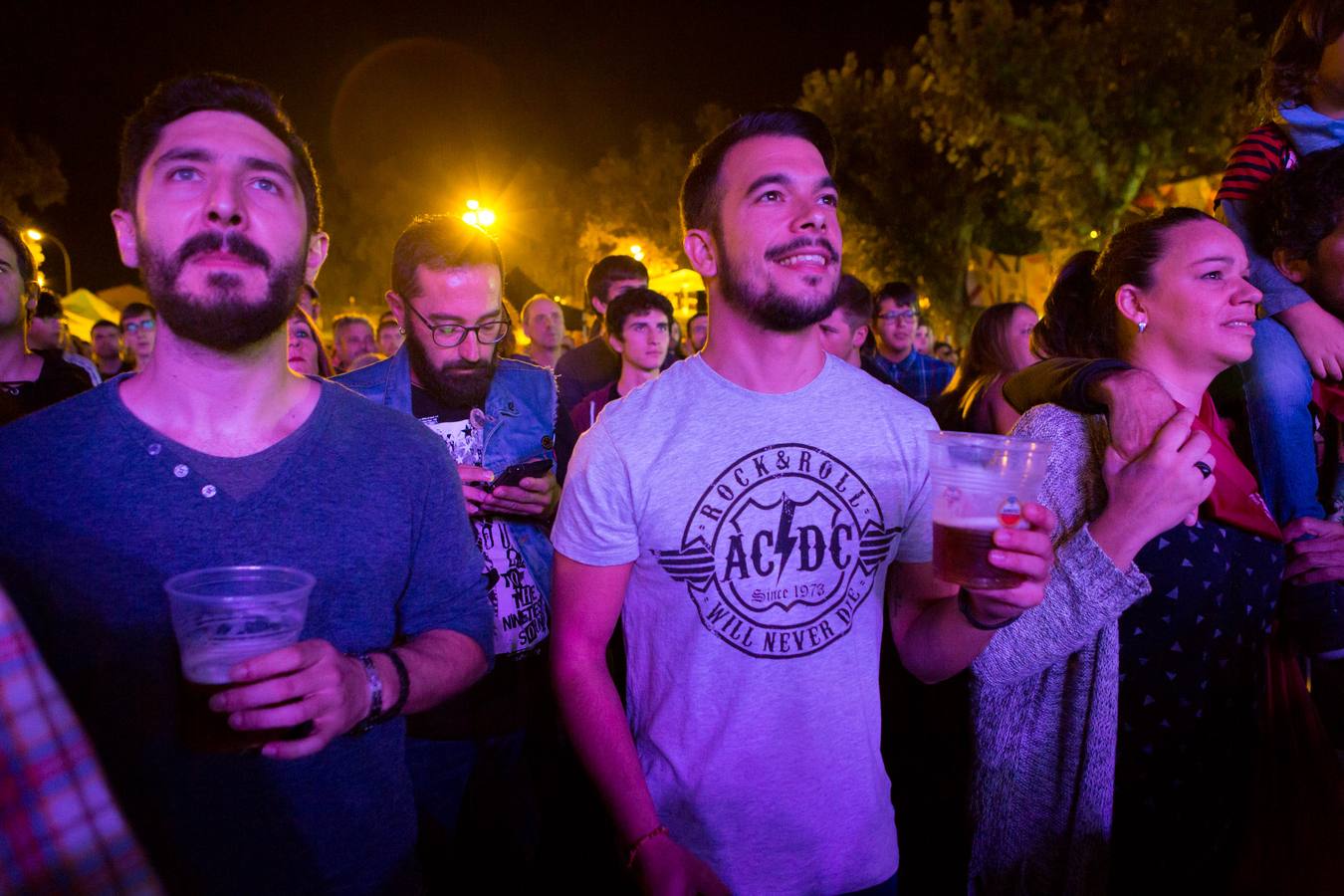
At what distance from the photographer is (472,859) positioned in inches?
115

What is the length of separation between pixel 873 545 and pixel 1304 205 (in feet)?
7.25

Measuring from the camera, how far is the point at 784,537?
194 centimetres

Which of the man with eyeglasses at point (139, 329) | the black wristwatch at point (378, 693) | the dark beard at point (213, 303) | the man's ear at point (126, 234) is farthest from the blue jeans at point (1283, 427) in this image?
the man with eyeglasses at point (139, 329)

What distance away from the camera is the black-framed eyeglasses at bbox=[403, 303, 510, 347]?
3117 mm

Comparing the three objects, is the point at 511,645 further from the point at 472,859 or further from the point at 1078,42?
the point at 1078,42

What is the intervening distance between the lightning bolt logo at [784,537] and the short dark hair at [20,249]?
3824mm

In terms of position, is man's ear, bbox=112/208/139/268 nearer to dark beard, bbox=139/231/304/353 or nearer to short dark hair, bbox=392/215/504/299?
dark beard, bbox=139/231/304/353

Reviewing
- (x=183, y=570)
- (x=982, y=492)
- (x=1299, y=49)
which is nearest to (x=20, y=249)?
(x=183, y=570)

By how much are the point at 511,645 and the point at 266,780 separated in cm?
135

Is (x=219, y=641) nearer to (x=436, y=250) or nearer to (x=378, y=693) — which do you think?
(x=378, y=693)

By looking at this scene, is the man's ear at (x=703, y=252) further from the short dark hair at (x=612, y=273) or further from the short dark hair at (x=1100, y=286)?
the short dark hair at (x=612, y=273)

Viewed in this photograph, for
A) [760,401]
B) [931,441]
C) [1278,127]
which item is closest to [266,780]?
[760,401]

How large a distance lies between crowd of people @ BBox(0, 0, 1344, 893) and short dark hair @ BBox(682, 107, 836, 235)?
2cm

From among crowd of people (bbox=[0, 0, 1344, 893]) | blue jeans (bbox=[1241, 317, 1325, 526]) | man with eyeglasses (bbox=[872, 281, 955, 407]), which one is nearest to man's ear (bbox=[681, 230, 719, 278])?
crowd of people (bbox=[0, 0, 1344, 893])
